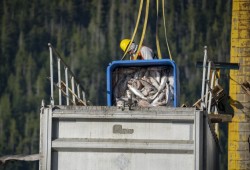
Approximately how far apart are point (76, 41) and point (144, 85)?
39921 mm

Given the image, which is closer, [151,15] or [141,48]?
[141,48]

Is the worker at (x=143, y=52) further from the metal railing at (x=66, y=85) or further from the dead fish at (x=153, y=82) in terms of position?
the dead fish at (x=153, y=82)

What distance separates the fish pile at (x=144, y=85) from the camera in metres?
17.1

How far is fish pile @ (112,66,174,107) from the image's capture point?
17.1 m

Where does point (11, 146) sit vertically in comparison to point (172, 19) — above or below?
below

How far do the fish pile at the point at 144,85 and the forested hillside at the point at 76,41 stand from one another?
93.4 feet

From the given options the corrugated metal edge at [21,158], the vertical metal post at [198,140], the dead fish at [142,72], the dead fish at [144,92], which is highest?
the dead fish at [142,72]

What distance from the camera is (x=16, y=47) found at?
56625mm

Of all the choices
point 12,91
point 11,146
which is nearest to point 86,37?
point 12,91

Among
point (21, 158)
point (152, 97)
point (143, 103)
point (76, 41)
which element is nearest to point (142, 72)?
point (152, 97)

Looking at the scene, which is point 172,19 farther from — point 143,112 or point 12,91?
point 143,112

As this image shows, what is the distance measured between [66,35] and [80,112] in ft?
136

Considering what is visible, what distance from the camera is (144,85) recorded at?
17.3 metres

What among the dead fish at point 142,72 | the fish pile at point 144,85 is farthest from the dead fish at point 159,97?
the dead fish at point 142,72
